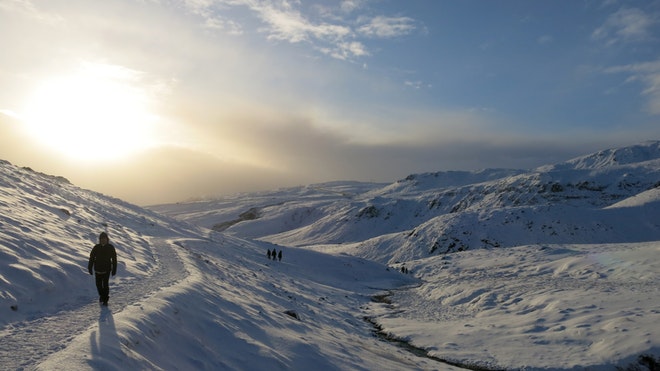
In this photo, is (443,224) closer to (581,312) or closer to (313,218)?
(581,312)

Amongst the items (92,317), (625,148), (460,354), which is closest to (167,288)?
(92,317)

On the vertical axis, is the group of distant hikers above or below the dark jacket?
below

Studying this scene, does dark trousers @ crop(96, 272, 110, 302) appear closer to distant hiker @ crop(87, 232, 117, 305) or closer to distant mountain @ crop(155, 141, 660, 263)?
distant hiker @ crop(87, 232, 117, 305)

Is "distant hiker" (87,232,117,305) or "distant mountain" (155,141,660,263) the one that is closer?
"distant hiker" (87,232,117,305)

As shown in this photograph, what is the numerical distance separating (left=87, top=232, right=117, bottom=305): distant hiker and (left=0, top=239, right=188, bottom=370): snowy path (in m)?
0.49

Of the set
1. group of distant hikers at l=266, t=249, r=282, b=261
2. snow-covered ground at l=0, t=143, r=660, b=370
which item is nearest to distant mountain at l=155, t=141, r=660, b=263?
snow-covered ground at l=0, t=143, r=660, b=370

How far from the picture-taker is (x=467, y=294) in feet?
101

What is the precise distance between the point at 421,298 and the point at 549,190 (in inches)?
3561

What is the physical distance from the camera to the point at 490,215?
259ft

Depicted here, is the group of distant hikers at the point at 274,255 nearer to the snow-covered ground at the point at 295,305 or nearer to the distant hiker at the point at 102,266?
the snow-covered ground at the point at 295,305

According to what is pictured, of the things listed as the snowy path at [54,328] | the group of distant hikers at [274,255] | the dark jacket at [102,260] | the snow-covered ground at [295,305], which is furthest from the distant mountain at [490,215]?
the dark jacket at [102,260]

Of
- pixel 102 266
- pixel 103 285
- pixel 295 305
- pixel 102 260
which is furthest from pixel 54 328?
pixel 295 305

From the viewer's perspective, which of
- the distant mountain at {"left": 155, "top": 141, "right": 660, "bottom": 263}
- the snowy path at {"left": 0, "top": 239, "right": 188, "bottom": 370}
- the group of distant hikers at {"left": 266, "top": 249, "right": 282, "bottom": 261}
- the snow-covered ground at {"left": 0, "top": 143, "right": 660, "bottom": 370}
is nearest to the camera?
the snowy path at {"left": 0, "top": 239, "right": 188, "bottom": 370}

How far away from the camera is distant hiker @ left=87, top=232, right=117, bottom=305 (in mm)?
13156
